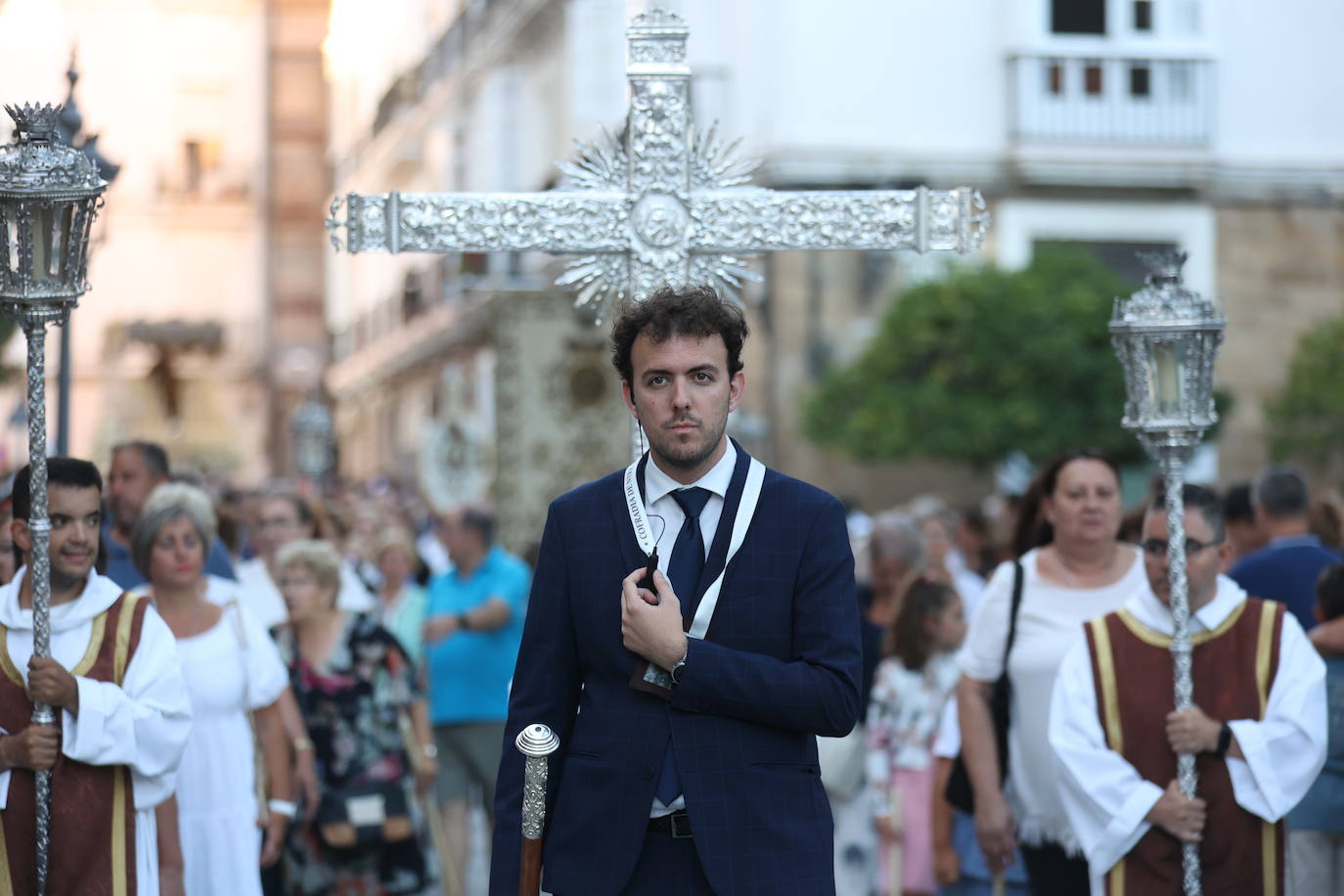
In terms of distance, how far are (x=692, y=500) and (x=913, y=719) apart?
421 cm

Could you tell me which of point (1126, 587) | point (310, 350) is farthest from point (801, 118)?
point (310, 350)

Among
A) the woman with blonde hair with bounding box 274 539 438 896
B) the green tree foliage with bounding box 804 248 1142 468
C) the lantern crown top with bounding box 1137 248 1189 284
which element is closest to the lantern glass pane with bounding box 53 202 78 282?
the lantern crown top with bounding box 1137 248 1189 284

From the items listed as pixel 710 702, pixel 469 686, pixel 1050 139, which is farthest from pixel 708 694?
pixel 1050 139

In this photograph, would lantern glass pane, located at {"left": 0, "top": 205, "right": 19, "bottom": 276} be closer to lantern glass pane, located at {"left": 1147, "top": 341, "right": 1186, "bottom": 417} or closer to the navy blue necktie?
the navy blue necktie

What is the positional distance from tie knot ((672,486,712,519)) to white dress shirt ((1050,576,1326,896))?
188cm

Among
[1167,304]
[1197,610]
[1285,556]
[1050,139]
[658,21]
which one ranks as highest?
[1050,139]

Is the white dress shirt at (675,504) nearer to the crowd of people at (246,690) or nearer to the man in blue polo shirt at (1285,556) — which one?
the crowd of people at (246,690)

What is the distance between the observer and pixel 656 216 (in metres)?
6.20

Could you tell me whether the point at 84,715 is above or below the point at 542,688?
below

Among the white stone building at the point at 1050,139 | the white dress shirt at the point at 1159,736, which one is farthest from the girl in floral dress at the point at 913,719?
the white stone building at the point at 1050,139

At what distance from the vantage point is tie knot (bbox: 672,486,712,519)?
14.2 ft

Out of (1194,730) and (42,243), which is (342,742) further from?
(1194,730)

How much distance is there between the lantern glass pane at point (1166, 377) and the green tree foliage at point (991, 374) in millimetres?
10746

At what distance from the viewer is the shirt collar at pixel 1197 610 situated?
5824 mm
